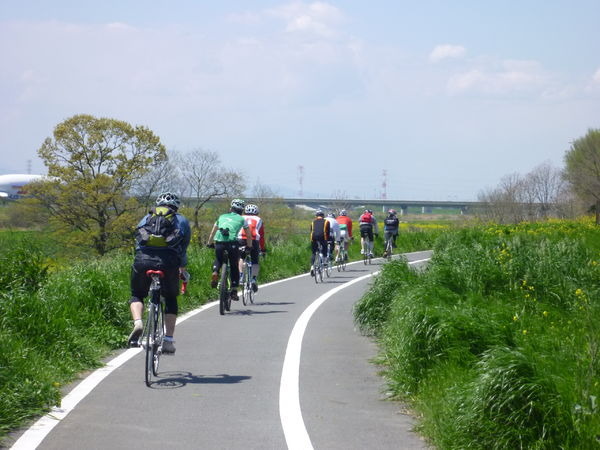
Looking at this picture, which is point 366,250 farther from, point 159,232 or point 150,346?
point 150,346

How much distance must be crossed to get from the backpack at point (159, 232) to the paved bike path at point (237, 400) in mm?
1415

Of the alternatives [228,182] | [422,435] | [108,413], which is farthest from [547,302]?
[228,182]

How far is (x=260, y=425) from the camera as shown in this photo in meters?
6.77

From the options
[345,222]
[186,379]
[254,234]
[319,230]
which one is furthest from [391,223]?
[186,379]

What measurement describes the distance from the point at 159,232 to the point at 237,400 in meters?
1.96

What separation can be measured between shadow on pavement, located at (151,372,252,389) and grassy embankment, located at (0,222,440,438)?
37.3 inches

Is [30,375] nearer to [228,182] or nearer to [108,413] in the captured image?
[108,413]

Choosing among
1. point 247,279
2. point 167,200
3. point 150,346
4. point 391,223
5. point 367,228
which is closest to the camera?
point 150,346

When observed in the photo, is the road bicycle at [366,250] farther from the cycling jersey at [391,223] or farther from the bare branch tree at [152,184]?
the bare branch tree at [152,184]

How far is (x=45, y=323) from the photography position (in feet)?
31.6

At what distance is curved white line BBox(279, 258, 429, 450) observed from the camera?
6343mm

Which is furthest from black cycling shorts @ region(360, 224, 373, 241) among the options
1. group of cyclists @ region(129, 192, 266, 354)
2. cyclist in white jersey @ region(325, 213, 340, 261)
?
group of cyclists @ region(129, 192, 266, 354)

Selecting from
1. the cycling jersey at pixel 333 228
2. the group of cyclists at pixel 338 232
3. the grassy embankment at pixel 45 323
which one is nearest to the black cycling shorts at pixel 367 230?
the group of cyclists at pixel 338 232

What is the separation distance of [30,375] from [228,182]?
199 ft
